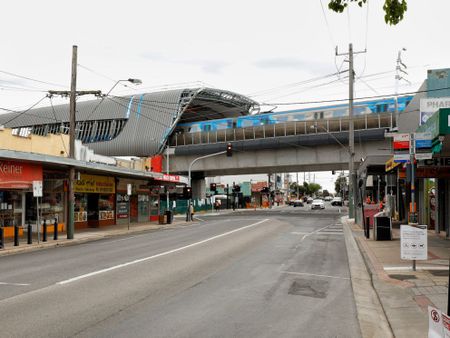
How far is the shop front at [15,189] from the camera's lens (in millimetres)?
21953

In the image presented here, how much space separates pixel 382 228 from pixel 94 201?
19194 mm

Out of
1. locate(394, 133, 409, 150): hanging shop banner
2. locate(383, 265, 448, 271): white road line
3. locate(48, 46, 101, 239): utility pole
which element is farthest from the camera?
locate(48, 46, 101, 239): utility pole

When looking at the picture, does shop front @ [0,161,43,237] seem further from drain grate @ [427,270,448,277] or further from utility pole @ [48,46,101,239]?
drain grate @ [427,270,448,277]

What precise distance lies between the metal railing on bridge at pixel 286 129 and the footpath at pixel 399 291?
2957cm

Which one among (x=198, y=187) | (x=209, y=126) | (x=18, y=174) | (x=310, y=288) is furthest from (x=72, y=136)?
(x=198, y=187)

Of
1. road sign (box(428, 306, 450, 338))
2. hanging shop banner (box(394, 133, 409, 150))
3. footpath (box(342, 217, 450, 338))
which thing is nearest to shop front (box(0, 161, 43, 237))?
footpath (box(342, 217, 450, 338))

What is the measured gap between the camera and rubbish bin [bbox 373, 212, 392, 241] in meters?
20.5

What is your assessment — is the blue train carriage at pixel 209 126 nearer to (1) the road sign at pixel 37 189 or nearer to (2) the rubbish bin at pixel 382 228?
(2) the rubbish bin at pixel 382 228

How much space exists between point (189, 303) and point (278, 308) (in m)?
1.55

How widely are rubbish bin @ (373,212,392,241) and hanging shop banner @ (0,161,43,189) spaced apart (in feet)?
51.9

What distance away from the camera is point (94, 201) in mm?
32469

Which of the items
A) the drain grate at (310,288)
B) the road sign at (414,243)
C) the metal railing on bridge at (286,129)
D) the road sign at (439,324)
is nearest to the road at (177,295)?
the drain grate at (310,288)

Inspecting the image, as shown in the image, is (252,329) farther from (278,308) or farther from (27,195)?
(27,195)

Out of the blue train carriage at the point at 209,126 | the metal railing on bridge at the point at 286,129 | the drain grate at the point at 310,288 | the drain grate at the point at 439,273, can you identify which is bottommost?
the drain grate at the point at 310,288
